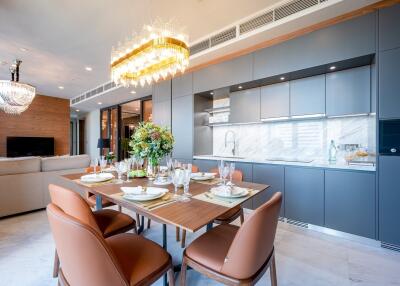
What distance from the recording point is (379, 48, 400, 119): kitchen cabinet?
195 centimetres

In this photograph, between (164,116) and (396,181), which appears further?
(164,116)

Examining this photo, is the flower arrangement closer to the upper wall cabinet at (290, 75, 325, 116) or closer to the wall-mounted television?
the upper wall cabinet at (290, 75, 325, 116)

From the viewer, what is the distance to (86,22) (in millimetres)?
2715

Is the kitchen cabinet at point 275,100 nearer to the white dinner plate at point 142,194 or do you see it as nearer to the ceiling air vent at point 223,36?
the ceiling air vent at point 223,36

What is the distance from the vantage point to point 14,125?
248 inches

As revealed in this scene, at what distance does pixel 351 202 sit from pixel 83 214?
2.59 meters

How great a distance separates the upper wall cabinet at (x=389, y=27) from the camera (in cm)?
194

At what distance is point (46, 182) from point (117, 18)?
273 centimetres

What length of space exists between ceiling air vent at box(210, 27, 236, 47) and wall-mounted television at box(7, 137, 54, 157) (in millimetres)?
6832

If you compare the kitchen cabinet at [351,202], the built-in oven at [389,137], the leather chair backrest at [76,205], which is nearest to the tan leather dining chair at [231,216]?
the leather chair backrest at [76,205]

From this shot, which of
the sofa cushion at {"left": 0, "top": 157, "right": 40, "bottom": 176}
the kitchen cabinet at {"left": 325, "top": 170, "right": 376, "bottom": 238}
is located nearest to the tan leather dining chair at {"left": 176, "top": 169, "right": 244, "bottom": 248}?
the kitchen cabinet at {"left": 325, "top": 170, "right": 376, "bottom": 238}

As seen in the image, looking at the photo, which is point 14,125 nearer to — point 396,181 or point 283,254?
point 283,254

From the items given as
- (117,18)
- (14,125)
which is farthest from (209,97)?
(14,125)

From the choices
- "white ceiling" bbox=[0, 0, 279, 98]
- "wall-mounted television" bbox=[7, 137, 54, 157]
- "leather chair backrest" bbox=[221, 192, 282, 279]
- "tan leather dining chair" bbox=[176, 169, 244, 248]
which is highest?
"white ceiling" bbox=[0, 0, 279, 98]
